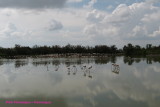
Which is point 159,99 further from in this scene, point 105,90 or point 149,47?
point 149,47

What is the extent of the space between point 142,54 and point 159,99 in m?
43.8

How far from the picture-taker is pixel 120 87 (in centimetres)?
1087

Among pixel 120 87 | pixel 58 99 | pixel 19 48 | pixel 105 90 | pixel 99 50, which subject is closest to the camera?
pixel 58 99

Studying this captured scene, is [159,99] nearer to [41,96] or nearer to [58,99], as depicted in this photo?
[58,99]

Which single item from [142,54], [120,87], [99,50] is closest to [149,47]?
[142,54]

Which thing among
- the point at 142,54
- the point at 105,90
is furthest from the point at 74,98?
the point at 142,54

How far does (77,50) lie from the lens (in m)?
64.6

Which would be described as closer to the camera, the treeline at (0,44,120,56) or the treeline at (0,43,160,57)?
the treeline at (0,43,160,57)

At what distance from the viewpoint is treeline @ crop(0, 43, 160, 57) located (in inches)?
2049

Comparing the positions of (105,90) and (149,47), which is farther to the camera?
(149,47)

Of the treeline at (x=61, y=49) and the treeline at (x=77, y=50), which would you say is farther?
the treeline at (x=61, y=49)

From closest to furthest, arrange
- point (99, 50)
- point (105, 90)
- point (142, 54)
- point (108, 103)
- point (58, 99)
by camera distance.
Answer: point (108, 103) → point (58, 99) → point (105, 90) → point (142, 54) → point (99, 50)

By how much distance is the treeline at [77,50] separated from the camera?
5206 centimetres

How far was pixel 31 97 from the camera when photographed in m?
8.79
